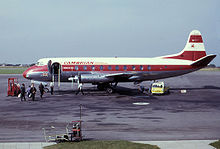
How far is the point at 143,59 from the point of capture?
3538cm

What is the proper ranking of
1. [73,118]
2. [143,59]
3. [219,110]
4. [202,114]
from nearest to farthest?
[73,118]
[202,114]
[219,110]
[143,59]

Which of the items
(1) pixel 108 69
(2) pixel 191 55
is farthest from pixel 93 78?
(2) pixel 191 55

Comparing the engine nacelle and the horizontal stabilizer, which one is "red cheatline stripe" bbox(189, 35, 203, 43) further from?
the engine nacelle

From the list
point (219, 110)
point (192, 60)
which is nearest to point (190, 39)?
point (192, 60)

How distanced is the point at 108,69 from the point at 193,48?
46.3 feet

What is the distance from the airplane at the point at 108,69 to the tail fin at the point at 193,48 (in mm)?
898

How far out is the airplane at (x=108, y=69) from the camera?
3303 centimetres

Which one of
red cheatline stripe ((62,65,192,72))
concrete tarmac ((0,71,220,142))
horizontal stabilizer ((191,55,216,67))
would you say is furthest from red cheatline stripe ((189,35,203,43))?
concrete tarmac ((0,71,220,142))

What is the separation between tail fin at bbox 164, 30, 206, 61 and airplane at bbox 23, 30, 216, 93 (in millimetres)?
898

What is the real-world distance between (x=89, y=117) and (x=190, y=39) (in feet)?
80.9

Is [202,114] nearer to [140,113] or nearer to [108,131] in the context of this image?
[140,113]

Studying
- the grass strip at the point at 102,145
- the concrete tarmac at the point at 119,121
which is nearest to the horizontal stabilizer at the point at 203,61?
the concrete tarmac at the point at 119,121

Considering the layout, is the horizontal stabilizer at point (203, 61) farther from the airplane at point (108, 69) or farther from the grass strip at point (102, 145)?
the grass strip at point (102, 145)

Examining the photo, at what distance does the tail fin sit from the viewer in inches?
1464
